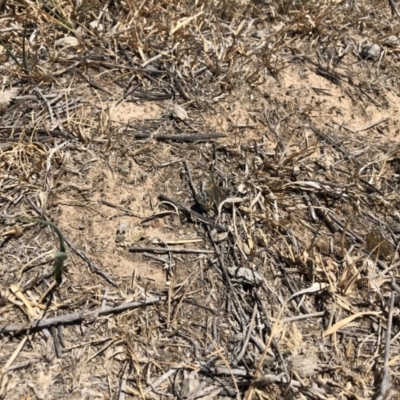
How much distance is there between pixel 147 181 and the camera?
6.66ft

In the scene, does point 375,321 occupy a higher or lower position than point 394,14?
lower

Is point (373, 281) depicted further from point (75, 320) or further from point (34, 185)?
point (34, 185)

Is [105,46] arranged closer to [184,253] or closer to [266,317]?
[184,253]

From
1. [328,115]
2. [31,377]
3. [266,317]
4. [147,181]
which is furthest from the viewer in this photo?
[328,115]

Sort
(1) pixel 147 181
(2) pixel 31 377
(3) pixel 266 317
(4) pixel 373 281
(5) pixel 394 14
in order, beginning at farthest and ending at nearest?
1. (5) pixel 394 14
2. (1) pixel 147 181
3. (4) pixel 373 281
4. (3) pixel 266 317
5. (2) pixel 31 377

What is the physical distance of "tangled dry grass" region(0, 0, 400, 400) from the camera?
5.49ft

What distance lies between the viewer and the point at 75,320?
1.70m

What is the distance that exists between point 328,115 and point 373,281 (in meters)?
0.79

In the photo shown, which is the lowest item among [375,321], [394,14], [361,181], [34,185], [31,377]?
[31,377]

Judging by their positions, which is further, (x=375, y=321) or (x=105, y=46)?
(x=105, y=46)

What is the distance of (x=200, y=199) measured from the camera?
1.97 meters

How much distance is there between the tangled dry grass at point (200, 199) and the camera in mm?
1672

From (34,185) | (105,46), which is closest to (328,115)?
(105,46)

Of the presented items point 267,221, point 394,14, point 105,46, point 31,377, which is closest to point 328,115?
point 267,221
